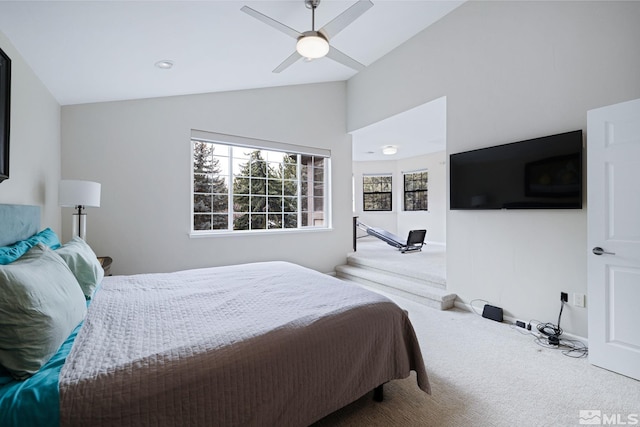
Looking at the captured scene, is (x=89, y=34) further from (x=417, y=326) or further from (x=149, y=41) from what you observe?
(x=417, y=326)

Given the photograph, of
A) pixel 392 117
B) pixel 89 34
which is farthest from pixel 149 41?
pixel 392 117

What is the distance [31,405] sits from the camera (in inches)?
36.6

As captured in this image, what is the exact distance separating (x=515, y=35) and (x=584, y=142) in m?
1.32

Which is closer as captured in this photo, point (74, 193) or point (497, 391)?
point (497, 391)

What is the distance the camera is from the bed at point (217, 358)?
100 cm

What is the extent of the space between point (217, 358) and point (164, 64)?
2.82 metres

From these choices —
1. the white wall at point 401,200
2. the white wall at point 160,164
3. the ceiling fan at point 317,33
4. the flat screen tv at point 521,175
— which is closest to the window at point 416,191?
the white wall at point 401,200

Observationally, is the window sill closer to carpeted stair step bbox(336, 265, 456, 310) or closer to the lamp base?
carpeted stair step bbox(336, 265, 456, 310)

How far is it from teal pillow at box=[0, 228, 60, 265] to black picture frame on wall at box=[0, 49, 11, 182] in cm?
44

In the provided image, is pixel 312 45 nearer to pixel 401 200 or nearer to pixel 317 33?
pixel 317 33

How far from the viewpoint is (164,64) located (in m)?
2.83

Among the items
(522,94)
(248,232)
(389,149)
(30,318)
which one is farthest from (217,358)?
(389,149)

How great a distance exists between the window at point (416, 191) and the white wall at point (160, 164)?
451 centimetres

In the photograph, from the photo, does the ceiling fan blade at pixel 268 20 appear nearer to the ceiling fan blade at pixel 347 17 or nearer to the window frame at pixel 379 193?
the ceiling fan blade at pixel 347 17
